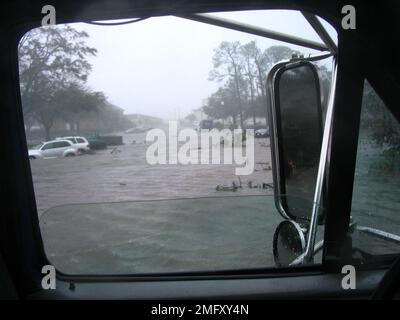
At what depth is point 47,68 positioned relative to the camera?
1953 millimetres

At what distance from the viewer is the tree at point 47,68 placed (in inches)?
74.7

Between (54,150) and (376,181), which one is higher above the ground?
(54,150)

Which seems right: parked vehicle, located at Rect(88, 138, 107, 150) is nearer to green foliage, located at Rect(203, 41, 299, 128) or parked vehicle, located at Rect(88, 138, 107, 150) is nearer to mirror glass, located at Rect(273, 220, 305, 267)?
green foliage, located at Rect(203, 41, 299, 128)

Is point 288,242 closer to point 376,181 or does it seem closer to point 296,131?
point 376,181

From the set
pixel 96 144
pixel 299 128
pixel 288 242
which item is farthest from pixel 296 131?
pixel 96 144

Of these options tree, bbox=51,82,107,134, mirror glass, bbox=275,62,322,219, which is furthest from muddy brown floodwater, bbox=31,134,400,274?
mirror glass, bbox=275,62,322,219

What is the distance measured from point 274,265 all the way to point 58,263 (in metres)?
1.28

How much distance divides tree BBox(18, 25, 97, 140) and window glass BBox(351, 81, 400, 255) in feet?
5.07

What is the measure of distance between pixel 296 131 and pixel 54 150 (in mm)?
1581

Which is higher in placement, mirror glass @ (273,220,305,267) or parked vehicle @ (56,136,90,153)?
parked vehicle @ (56,136,90,153)

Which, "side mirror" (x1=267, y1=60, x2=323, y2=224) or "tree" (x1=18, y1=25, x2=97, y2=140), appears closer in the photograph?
"tree" (x1=18, y1=25, x2=97, y2=140)

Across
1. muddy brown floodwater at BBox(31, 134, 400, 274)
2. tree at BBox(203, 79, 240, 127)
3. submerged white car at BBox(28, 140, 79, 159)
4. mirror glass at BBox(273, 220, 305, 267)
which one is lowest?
mirror glass at BBox(273, 220, 305, 267)

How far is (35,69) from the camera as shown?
195cm

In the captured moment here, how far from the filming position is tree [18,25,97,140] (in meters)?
1.90
